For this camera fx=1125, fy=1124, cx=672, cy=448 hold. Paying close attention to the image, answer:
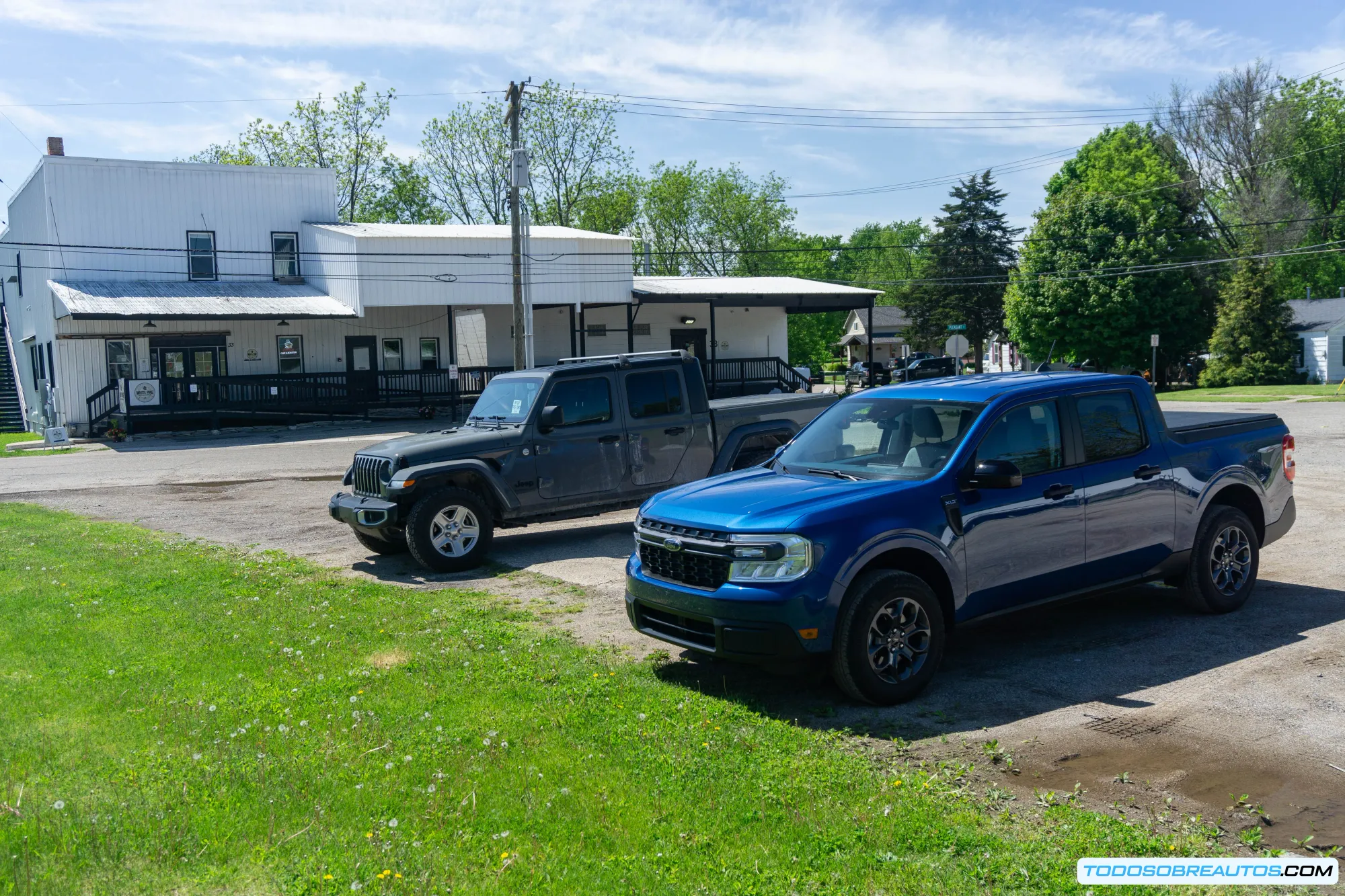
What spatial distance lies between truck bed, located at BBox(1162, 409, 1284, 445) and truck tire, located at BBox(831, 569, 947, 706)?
272 cm

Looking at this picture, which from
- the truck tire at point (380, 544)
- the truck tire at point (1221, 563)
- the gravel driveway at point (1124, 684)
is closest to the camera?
the gravel driveway at point (1124, 684)

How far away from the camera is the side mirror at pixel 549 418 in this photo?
11367 millimetres

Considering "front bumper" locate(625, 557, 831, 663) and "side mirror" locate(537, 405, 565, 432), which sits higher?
"side mirror" locate(537, 405, 565, 432)

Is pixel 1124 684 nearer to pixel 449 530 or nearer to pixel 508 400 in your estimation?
pixel 449 530

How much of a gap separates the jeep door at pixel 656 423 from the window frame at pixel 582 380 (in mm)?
173

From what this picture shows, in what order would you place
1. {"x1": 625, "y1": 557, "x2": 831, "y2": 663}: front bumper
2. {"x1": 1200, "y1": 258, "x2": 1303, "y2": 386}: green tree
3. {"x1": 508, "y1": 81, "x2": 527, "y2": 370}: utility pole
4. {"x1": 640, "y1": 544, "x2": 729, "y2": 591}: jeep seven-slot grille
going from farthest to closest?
{"x1": 1200, "y1": 258, "x2": 1303, "y2": 386}: green tree, {"x1": 508, "y1": 81, "x2": 527, "y2": 370}: utility pole, {"x1": 640, "y1": 544, "x2": 729, "y2": 591}: jeep seven-slot grille, {"x1": 625, "y1": 557, "x2": 831, "y2": 663}: front bumper

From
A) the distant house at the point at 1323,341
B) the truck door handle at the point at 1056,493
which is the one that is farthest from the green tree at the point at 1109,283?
the truck door handle at the point at 1056,493

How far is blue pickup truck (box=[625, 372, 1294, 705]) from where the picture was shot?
6117 millimetres

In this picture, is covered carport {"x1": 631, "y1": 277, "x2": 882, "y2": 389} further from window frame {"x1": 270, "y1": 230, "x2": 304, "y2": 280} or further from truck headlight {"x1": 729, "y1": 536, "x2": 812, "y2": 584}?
truck headlight {"x1": 729, "y1": 536, "x2": 812, "y2": 584}

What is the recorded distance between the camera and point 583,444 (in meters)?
11.7

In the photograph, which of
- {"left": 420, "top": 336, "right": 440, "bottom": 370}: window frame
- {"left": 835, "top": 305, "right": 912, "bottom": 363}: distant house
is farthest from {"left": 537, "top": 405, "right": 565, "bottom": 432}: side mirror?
{"left": 835, "top": 305, "right": 912, "bottom": 363}: distant house

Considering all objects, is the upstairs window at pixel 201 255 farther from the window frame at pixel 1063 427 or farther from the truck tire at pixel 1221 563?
the truck tire at pixel 1221 563

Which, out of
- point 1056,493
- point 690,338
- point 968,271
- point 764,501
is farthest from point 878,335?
point 764,501

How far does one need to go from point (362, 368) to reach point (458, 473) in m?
29.2
